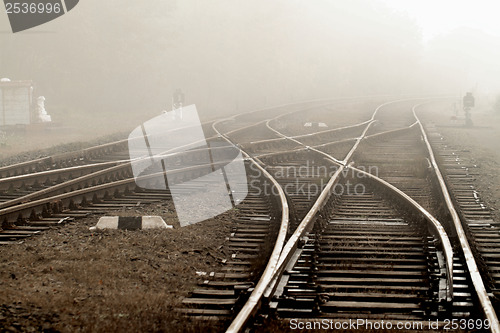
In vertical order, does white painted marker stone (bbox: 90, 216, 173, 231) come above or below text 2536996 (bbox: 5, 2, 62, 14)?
below

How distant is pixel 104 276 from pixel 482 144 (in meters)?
15.9

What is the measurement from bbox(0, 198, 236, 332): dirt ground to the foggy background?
744 inches

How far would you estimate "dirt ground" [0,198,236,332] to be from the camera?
4828mm

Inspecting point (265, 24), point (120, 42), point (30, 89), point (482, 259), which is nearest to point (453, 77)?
point (265, 24)

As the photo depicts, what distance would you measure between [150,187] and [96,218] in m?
2.47

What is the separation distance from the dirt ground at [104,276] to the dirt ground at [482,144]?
4.61 metres

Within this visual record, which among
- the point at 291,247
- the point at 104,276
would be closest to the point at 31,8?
the point at 104,276

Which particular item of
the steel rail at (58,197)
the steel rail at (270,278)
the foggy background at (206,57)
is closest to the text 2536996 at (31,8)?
the foggy background at (206,57)

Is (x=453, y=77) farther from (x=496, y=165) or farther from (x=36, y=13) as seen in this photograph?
(x=496, y=165)

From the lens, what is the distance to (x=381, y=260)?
6.54 meters

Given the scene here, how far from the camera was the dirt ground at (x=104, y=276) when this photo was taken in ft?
15.8

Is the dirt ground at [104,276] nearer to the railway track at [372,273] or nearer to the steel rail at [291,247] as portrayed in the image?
the steel rail at [291,247]

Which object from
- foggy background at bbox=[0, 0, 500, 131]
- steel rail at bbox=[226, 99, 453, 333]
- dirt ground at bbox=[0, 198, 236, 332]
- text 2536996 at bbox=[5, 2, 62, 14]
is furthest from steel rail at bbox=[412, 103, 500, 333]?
text 2536996 at bbox=[5, 2, 62, 14]

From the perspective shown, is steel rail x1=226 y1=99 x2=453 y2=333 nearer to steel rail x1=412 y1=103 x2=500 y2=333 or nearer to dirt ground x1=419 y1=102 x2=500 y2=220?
steel rail x1=412 y1=103 x2=500 y2=333
